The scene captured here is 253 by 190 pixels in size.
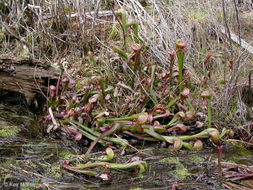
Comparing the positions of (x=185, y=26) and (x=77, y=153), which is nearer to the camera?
(x=77, y=153)

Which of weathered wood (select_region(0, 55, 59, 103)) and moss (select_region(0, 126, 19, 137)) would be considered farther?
weathered wood (select_region(0, 55, 59, 103))

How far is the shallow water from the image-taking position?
4.69ft

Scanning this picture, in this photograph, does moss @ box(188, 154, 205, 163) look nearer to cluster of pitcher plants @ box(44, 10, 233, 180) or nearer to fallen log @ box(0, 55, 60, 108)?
cluster of pitcher plants @ box(44, 10, 233, 180)

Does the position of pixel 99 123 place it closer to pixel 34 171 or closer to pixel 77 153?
pixel 77 153

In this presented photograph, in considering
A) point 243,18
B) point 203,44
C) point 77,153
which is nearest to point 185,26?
point 203,44

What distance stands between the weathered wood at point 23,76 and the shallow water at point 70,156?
0.30 metres

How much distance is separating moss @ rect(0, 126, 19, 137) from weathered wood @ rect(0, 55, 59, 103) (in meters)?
0.39

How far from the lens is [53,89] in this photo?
2.23 m

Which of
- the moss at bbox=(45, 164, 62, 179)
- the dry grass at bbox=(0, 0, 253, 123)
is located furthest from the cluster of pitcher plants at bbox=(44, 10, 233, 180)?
the dry grass at bbox=(0, 0, 253, 123)

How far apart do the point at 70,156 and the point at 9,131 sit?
2.07ft

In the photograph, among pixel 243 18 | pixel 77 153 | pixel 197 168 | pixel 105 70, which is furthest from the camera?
pixel 243 18

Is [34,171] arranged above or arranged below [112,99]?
below

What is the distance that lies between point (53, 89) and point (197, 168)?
143 centimetres

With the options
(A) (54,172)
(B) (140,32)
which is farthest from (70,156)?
(B) (140,32)
